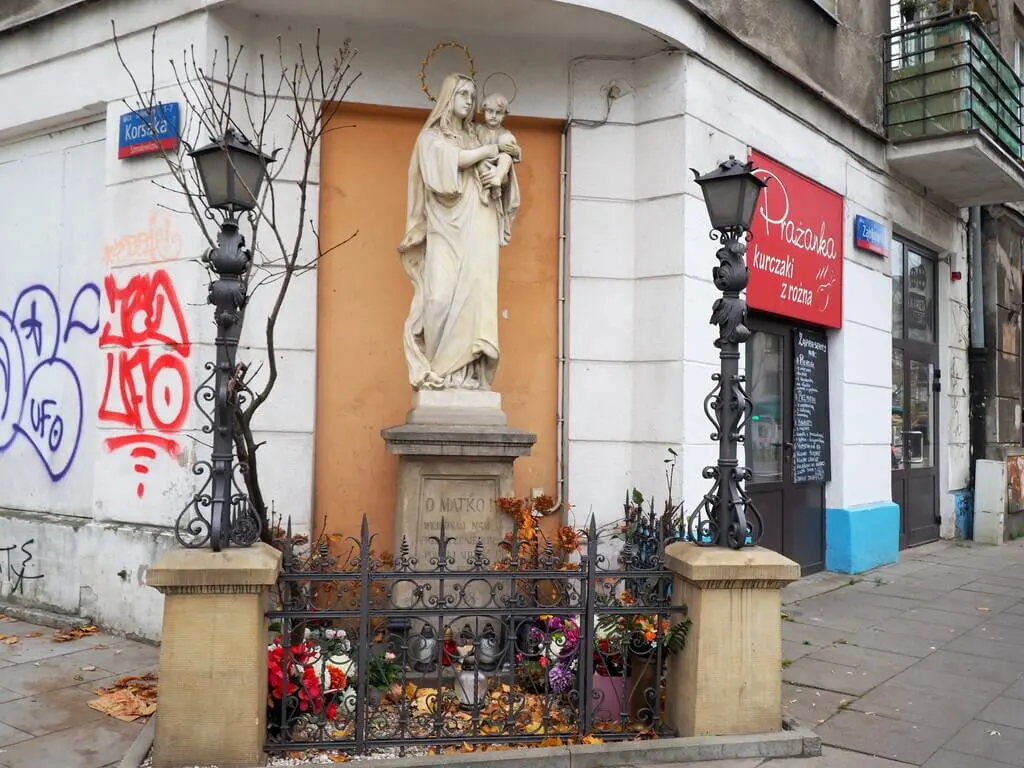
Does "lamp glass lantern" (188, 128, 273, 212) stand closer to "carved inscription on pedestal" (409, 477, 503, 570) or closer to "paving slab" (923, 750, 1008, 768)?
"carved inscription on pedestal" (409, 477, 503, 570)

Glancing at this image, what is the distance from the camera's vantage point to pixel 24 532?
722 cm

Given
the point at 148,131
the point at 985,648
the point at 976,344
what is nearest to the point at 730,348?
the point at 985,648

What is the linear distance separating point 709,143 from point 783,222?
135 centimetres

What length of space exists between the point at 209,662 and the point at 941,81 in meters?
9.89

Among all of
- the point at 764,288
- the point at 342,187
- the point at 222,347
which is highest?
the point at 342,187

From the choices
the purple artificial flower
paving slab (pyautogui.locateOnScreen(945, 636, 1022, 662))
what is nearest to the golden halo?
the purple artificial flower

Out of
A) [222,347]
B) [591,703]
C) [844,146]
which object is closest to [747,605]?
[591,703]

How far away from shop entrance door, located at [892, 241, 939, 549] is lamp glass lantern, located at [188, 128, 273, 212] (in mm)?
8732

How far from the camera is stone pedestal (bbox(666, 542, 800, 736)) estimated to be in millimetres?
4504

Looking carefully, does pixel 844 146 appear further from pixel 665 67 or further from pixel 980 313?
pixel 980 313

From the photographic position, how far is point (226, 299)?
14.4 ft

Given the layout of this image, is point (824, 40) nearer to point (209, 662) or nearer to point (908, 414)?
point (908, 414)

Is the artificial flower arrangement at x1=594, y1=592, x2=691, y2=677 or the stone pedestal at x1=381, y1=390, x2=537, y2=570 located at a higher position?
the stone pedestal at x1=381, y1=390, x2=537, y2=570

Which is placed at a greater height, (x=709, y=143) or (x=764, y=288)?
(x=709, y=143)
